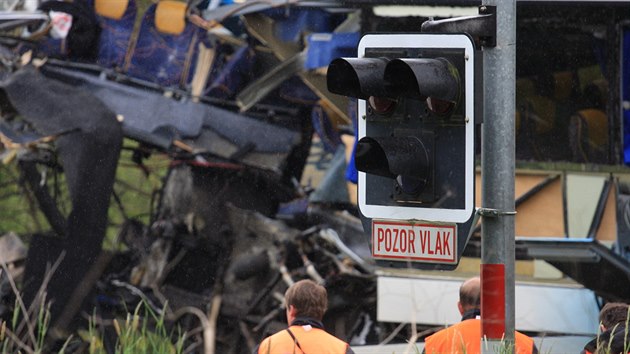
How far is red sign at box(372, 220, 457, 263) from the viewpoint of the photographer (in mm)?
4336

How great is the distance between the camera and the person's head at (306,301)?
5473mm

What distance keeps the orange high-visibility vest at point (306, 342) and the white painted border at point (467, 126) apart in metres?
0.79

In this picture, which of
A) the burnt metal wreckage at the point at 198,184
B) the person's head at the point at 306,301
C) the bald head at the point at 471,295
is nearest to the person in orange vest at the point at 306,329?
the person's head at the point at 306,301

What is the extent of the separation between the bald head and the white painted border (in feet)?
4.44

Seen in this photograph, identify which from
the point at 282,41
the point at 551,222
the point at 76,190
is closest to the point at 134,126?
the point at 76,190

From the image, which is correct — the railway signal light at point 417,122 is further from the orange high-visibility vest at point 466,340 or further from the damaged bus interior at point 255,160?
the damaged bus interior at point 255,160

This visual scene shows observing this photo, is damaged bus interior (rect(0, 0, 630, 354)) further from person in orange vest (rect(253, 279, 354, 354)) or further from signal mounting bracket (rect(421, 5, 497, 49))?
signal mounting bracket (rect(421, 5, 497, 49))

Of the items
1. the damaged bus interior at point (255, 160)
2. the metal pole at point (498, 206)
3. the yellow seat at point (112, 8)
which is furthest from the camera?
the yellow seat at point (112, 8)

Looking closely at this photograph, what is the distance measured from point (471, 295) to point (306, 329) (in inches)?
35.6

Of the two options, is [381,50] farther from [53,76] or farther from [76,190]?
[53,76]

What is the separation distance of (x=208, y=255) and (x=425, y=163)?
8.46 metres

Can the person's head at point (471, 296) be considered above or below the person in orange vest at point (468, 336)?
above

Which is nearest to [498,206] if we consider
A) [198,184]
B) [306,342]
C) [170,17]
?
[306,342]

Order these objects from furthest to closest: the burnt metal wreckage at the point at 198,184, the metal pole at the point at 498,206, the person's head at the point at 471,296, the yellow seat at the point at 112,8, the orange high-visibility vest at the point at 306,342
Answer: the yellow seat at the point at 112,8, the burnt metal wreckage at the point at 198,184, the person's head at the point at 471,296, the orange high-visibility vest at the point at 306,342, the metal pole at the point at 498,206
